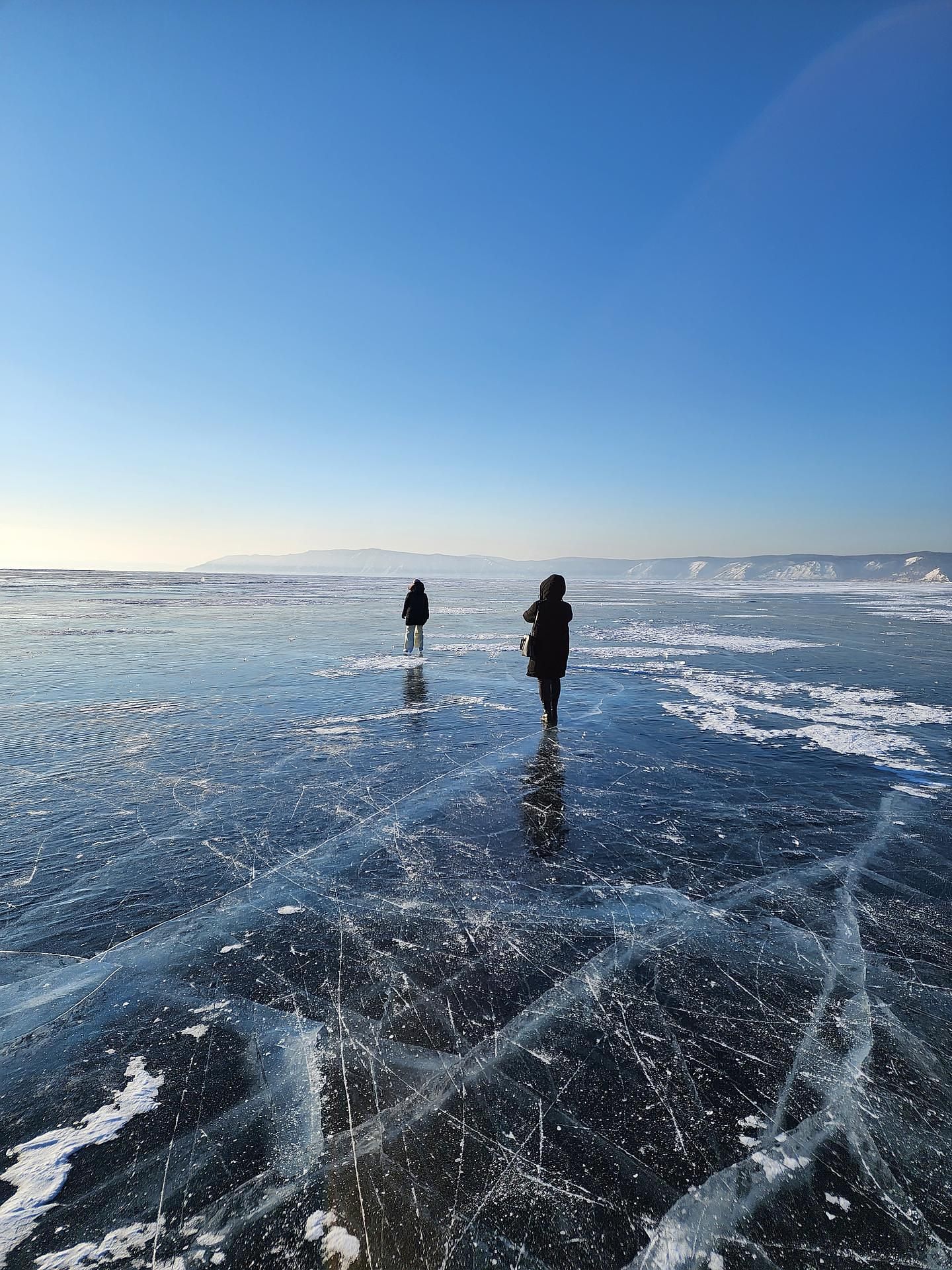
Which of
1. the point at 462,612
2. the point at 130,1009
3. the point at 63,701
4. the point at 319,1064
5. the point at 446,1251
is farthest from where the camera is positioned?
the point at 462,612

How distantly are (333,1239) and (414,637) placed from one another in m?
12.8

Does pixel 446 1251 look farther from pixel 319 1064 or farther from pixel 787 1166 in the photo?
pixel 787 1166

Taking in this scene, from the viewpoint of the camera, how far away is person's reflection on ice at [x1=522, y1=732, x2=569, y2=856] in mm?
4609

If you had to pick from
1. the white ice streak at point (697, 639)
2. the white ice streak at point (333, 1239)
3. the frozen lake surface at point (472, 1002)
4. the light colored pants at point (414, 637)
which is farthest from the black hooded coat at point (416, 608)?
the white ice streak at point (333, 1239)

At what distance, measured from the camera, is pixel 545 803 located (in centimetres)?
539

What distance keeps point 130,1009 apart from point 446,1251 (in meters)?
1.99

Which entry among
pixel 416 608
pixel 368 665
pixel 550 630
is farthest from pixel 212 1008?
pixel 416 608

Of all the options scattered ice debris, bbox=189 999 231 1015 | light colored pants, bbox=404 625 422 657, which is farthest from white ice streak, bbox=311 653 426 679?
scattered ice debris, bbox=189 999 231 1015

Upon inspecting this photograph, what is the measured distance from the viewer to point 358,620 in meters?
23.7

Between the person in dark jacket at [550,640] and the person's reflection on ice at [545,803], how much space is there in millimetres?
999

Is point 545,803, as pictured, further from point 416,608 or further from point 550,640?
point 416,608

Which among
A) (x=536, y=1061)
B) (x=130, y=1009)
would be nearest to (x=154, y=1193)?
(x=130, y=1009)

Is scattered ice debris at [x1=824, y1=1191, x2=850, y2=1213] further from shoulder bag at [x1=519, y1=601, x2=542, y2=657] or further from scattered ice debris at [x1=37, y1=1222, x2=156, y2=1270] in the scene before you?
shoulder bag at [x1=519, y1=601, x2=542, y2=657]

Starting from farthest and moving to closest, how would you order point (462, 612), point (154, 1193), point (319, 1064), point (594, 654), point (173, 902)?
point (462, 612) < point (594, 654) < point (173, 902) < point (319, 1064) < point (154, 1193)
